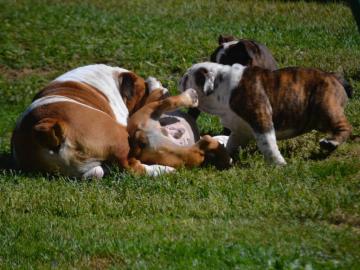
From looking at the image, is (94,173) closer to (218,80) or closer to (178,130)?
(178,130)

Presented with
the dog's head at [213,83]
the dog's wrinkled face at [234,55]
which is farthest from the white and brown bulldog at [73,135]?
the dog's wrinkled face at [234,55]

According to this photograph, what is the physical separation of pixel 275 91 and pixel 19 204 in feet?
9.39

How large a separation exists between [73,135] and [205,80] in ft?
5.21

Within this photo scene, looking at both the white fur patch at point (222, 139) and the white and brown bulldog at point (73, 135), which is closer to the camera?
the white and brown bulldog at point (73, 135)

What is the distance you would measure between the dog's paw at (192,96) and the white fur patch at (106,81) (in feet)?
2.33

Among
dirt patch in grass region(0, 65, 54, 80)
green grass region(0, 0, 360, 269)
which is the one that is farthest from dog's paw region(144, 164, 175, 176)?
dirt patch in grass region(0, 65, 54, 80)

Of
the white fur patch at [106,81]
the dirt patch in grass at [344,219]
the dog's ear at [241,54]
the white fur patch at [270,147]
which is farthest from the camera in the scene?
the dog's ear at [241,54]

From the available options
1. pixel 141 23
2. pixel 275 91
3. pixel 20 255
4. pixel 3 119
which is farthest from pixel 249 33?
pixel 20 255

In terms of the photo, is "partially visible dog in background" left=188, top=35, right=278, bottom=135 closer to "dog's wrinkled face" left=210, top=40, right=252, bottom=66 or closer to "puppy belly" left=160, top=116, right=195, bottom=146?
"dog's wrinkled face" left=210, top=40, right=252, bottom=66

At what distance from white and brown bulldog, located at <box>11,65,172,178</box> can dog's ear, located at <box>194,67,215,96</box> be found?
2.87ft

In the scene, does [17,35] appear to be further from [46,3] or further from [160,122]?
[160,122]

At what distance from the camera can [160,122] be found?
29.2 ft

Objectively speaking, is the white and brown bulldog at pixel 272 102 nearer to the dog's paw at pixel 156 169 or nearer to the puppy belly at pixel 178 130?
the puppy belly at pixel 178 130

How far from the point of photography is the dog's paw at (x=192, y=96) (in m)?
8.87
